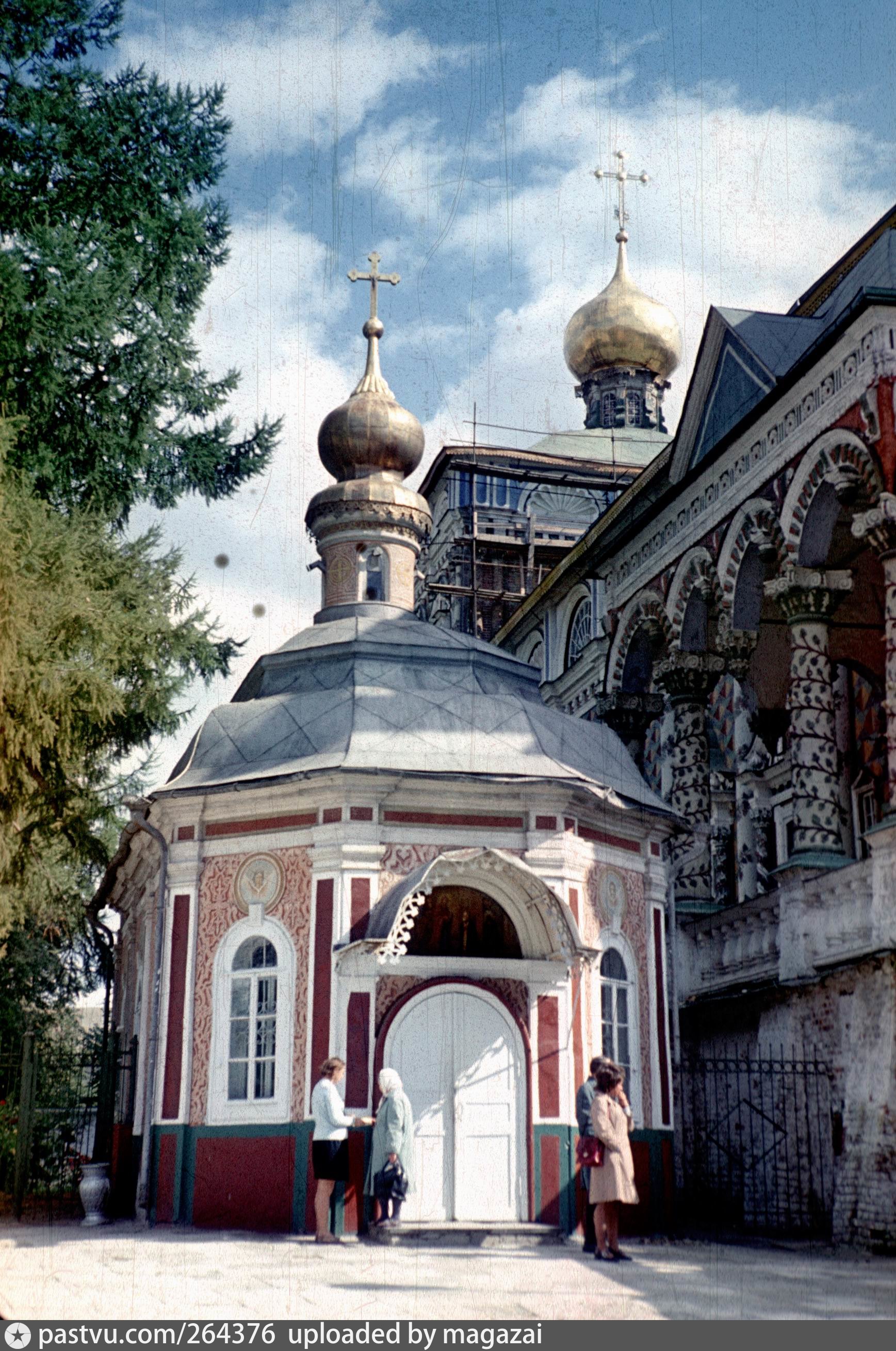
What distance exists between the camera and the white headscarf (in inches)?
536

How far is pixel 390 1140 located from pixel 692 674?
894 centimetres

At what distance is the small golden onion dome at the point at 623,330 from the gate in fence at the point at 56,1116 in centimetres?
2368

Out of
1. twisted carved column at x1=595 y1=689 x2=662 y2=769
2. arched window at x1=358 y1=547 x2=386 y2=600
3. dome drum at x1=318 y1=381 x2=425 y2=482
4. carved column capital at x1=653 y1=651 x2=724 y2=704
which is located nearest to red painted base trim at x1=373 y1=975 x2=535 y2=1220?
carved column capital at x1=653 y1=651 x2=724 y2=704

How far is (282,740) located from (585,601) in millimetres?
12257

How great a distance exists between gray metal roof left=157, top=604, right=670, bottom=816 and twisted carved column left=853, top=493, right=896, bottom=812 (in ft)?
8.70

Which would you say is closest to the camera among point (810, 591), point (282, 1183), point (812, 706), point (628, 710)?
point (282, 1183)

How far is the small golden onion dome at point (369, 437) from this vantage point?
858 inches

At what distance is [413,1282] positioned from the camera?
1037 cm

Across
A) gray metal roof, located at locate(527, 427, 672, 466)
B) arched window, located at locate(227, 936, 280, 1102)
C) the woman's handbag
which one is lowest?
the woman's handbag

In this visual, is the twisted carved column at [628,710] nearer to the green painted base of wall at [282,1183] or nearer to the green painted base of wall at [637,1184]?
the green painted base of wall at [637,1184]

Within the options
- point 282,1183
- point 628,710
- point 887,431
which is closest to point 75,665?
point 282,1183

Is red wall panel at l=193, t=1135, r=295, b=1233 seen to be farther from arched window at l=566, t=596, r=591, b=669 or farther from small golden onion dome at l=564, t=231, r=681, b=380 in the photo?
small golden onion dome at l=564, t=231, r=681, b=380

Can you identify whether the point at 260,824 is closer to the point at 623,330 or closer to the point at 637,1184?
the point at 637,1184

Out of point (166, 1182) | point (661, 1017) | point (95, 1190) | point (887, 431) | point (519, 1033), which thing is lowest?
point (95, 1190)
